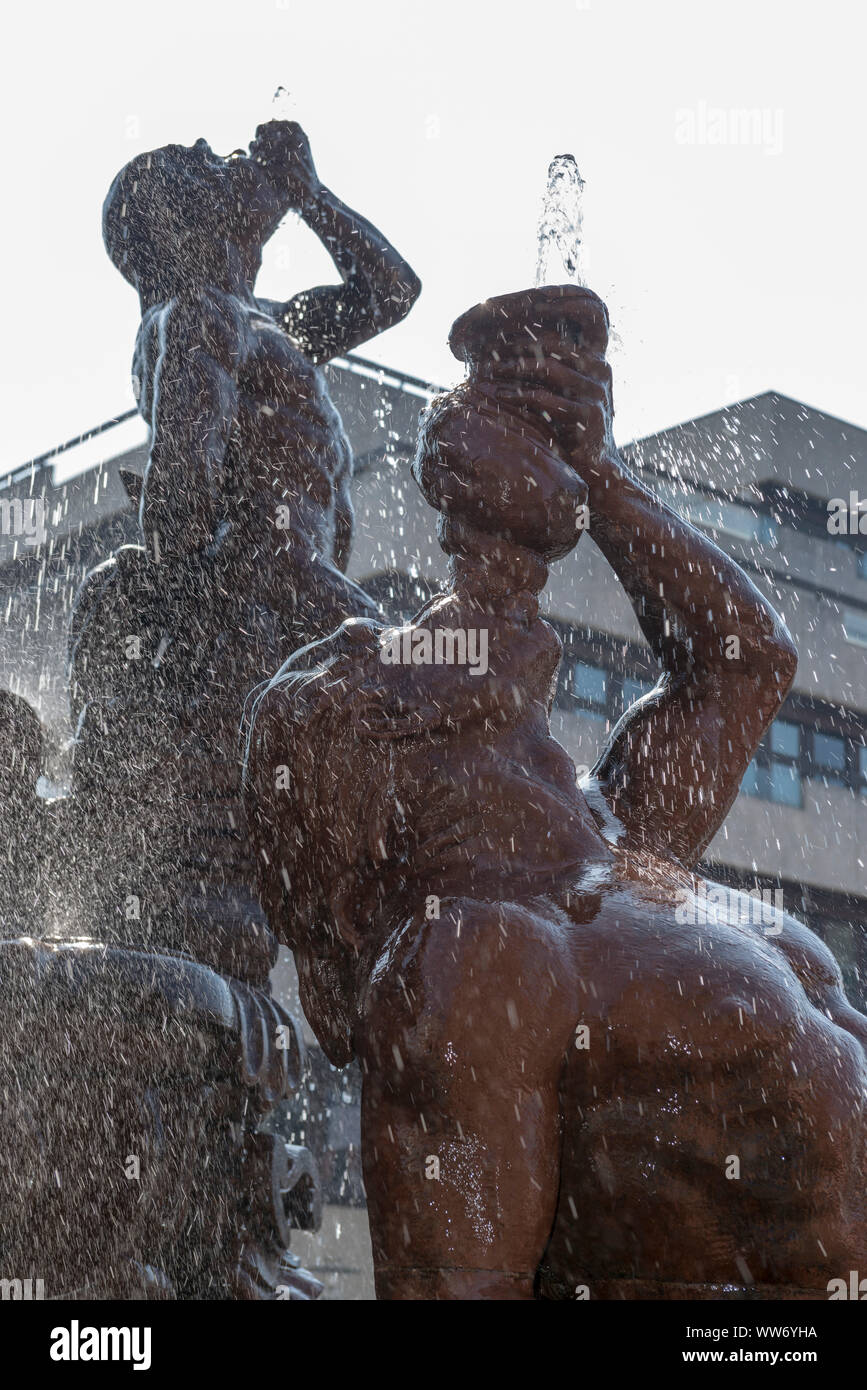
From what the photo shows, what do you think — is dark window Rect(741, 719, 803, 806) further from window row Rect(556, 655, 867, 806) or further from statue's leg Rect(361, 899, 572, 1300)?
statue's leg Rect(361, 899, 572, 1300)

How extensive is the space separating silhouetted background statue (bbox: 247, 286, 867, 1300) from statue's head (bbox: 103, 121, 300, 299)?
2042 millimetres

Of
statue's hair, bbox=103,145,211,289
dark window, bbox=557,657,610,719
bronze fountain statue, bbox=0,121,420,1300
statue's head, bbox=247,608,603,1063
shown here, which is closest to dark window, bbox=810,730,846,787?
dark window, bbox=557,657,610,719

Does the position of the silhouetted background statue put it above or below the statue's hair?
below

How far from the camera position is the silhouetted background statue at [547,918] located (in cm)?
167

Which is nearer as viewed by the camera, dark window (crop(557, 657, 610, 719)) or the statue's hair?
the statue's hair

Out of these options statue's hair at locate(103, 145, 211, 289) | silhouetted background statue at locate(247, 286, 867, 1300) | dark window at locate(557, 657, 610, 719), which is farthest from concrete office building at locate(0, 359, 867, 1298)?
silhouetted background statue at locate(247, 286, 867, 1300)

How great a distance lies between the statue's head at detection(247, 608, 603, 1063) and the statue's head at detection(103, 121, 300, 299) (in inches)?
90.5

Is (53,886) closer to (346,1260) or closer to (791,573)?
(346,1260)

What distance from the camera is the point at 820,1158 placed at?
1.68 metres

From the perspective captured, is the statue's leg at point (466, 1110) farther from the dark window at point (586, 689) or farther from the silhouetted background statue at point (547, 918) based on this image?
the dark window at point (586, 689)

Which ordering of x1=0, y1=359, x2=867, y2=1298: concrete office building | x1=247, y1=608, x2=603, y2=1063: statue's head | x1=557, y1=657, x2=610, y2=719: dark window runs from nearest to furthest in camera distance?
x1=247, y1=608, x2=603, y2=1063: statue's head → x1=0, y1=359, x2=867, y2=1298: concrete office building → x1=557, y1=657, x2=610, y2=719: dark window

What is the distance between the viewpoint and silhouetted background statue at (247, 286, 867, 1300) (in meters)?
1.67

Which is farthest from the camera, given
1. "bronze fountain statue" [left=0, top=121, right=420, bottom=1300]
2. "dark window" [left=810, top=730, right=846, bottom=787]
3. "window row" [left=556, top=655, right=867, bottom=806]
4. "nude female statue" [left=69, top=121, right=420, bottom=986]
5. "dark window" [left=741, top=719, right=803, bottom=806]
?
"dark window" [left=810, top=730, right=846, bottom=787]

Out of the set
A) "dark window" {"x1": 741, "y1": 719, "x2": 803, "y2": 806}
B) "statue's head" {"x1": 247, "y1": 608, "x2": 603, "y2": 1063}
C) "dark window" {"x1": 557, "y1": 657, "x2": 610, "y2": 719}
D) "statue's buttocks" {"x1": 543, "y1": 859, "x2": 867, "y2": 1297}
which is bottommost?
"statue's buttocks" {"x1": 543, "y1": 859, "x2": 867, "y2": 1297}
